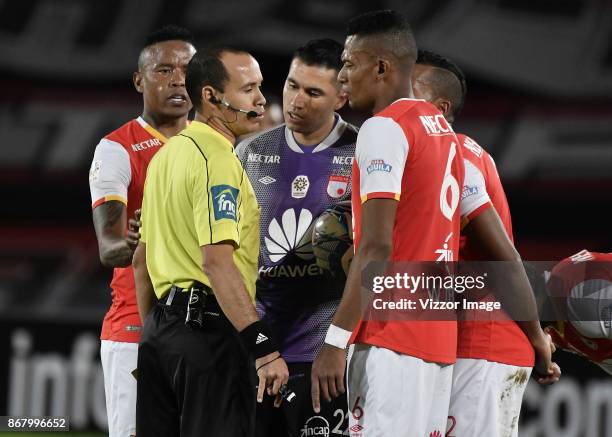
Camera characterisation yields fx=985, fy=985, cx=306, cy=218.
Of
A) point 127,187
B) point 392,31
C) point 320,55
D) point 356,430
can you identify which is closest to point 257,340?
point 356,430

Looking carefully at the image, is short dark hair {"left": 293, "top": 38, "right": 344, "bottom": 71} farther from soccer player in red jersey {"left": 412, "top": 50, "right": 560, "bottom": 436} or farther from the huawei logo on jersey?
soccer player in red jersey {"left": 412, "top": 50, "right": 560, "bottom": 436}

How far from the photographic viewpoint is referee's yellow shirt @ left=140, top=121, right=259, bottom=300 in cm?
328

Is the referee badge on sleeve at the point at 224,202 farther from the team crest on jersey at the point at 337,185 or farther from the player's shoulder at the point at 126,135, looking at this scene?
the player's shoulder at the point at 126,135

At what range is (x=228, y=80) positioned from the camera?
11.8ft

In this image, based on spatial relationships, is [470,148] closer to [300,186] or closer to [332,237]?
[332,237]

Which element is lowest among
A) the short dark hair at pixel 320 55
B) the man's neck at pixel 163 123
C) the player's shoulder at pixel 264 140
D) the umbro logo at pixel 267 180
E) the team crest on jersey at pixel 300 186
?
the team crest on jersey at pixel 300 186

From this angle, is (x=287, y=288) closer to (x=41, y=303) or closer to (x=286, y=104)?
(x=286, y=104)

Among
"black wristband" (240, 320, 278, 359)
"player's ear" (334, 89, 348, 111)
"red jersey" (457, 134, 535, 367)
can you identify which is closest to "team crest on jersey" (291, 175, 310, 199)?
"player's ear" (334, 89, 348, 111)

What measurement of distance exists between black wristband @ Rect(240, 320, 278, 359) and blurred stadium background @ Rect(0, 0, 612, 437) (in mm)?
4318

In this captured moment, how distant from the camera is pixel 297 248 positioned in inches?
162

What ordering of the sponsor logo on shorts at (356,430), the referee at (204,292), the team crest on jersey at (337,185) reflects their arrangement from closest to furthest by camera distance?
the sponsor logo on shorts at (356,430)
the referee at (204,292)
the team crest on jersey at (337,185)

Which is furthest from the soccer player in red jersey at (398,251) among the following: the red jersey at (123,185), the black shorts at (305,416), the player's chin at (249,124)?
the red jersey at (123,185)

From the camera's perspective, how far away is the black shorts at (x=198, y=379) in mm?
3285

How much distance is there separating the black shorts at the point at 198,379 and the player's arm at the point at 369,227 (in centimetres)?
35
